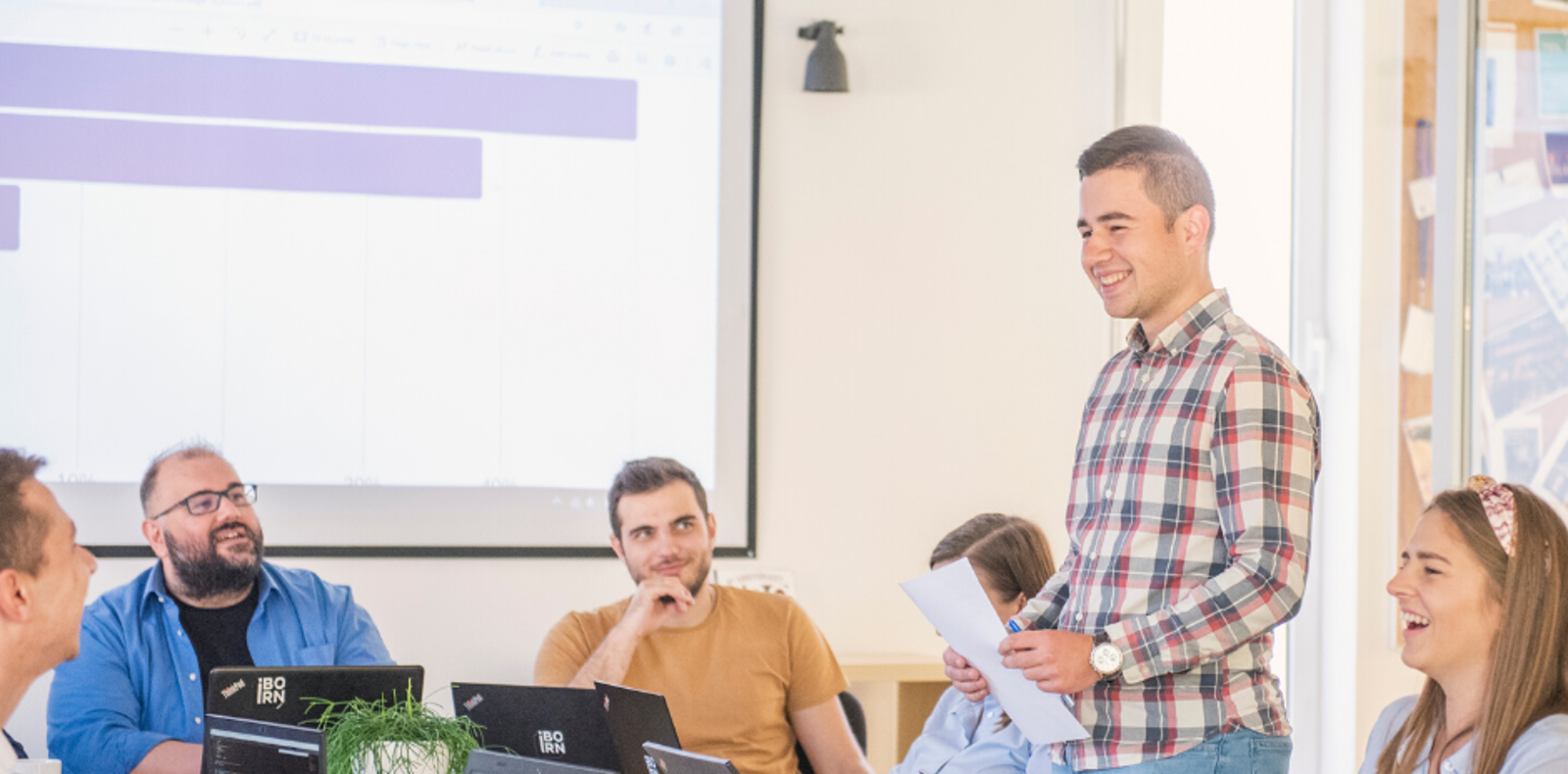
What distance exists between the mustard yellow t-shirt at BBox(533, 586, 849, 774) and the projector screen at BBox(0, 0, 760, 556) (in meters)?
0.68

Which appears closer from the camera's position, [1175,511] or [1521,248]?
[1175,511]

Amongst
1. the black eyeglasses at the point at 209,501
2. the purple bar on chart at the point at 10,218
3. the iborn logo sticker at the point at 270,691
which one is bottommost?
the iborn logo sticker at the point at 270,691

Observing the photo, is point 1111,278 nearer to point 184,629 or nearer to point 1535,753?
point 1535,753

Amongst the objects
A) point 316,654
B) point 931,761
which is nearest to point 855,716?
point 931,761

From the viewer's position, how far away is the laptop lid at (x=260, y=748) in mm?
1762

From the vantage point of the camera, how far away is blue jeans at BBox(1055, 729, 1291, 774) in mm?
1801

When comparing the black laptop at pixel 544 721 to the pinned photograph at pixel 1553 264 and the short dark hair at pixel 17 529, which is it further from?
the pinned photograph at pixel 1553 264

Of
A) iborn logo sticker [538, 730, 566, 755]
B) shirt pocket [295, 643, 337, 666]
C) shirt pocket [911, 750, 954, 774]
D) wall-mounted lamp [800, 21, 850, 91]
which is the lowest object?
shirt pocket [911, 750, 954, 774]

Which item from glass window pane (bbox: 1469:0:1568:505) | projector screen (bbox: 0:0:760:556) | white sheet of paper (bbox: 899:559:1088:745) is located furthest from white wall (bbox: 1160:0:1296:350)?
white sheet of paper (bbox: 899:559:1088:745)

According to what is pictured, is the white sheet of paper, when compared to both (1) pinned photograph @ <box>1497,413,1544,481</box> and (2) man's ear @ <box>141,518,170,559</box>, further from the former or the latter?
(1) pinned photograph @ <box>1497,413,1544,481</box>

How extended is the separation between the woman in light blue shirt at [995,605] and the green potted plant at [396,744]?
1129mm

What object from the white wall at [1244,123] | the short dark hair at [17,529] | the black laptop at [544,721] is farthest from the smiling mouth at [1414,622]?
the white wall at [1244,123]

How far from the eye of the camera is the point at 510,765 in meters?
1.83

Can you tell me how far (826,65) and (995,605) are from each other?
170cm
